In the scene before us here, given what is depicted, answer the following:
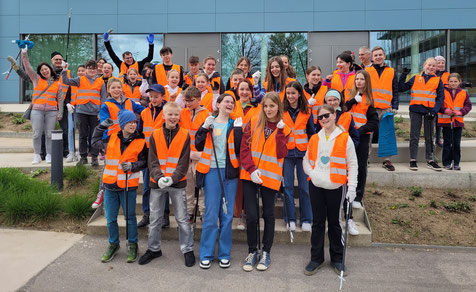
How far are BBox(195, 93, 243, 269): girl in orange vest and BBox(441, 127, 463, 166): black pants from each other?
182 inches

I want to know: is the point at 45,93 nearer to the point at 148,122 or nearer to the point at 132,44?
the point at 148,122

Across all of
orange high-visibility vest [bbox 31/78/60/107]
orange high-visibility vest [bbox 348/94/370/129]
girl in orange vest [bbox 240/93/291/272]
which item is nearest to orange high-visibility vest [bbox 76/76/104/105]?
orange high-visibility vest [bbox 31/78/60/107]

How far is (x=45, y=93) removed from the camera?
22.8 feet

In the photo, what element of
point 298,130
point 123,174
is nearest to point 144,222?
point 123,174

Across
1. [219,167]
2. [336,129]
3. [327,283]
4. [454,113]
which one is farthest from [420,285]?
[454,113]

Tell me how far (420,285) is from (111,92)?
4.53 meters

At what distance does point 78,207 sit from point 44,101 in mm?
2933

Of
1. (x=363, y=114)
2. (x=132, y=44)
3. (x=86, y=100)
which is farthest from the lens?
(x=132, y=44)

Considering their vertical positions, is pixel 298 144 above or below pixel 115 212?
above

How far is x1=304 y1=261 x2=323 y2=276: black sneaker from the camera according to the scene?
3.83 meters

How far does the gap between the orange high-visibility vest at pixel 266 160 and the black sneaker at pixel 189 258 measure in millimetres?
1089

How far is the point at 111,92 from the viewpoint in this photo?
498 cm

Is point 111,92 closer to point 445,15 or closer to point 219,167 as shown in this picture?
point 219,167

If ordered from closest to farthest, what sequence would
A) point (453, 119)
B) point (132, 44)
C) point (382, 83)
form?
1. point (382, 83)
2. point (453, 119)
3. point (132, 44)
